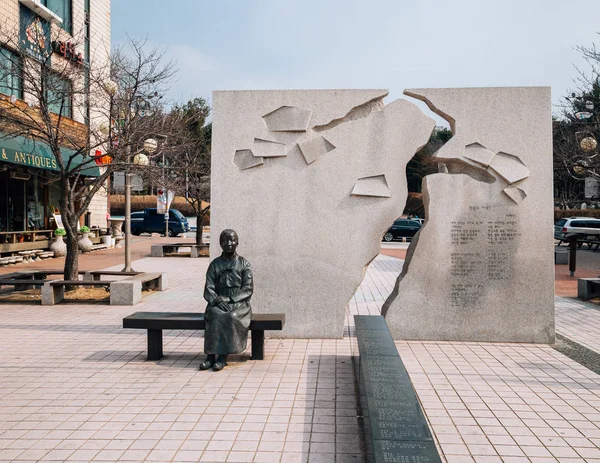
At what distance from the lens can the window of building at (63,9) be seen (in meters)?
21.9

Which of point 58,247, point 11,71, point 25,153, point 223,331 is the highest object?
point 11,71

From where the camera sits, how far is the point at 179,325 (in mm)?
6707

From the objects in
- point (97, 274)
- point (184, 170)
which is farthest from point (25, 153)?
point (184, 170)

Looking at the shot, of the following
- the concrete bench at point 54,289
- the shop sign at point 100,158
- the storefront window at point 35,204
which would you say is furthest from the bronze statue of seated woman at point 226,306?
the storefront window at point 35,204

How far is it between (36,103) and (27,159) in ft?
11.5

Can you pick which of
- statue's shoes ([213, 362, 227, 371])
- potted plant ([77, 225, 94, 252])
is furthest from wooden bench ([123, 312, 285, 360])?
potted plant ([77, 225, 94, 252])

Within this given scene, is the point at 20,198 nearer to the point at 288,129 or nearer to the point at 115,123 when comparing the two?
the point at 115,123

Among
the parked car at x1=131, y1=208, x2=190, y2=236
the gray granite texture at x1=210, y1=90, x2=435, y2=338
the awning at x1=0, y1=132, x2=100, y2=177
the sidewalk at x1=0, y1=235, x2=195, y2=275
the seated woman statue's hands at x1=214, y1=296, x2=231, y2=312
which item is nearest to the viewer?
the seated woman statue's hands at x1=214, y1=296, x2=231, y2=312

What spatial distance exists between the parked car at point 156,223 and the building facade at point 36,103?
9175 millimetres

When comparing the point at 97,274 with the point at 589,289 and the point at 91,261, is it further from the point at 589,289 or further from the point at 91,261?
the point at 589,289

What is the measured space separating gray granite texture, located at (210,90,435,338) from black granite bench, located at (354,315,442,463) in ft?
6.42

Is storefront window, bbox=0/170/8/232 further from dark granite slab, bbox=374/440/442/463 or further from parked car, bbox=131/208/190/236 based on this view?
dark granite slab, bbox=374/440/442/463

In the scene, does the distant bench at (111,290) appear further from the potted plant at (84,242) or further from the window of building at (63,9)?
the window of building at (63,9)

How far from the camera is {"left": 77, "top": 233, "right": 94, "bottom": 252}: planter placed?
74.4 feet
